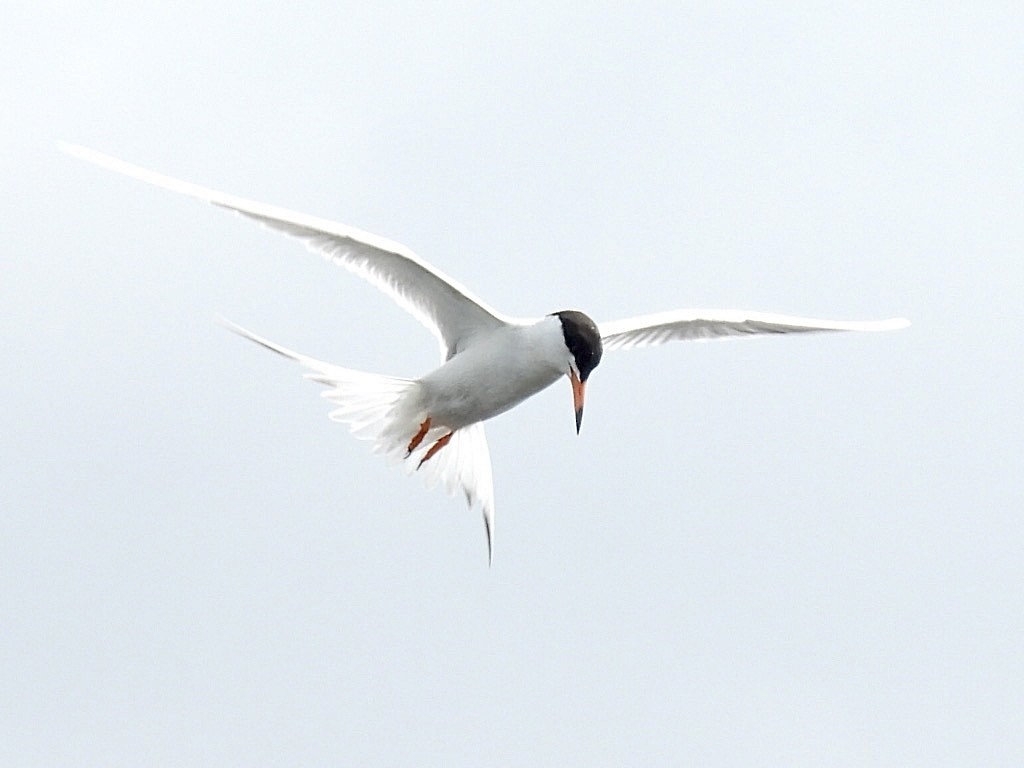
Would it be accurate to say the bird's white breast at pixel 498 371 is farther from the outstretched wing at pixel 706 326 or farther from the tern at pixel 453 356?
the outstretched wing at pixel 706 326

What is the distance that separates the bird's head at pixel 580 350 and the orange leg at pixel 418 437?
1.06 m

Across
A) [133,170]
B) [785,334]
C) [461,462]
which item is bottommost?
[461,462]

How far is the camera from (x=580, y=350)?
413 inches

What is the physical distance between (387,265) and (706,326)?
245cm

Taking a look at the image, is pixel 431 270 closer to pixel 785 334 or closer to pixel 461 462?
pixel 461 462

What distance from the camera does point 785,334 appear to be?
12.1 meters

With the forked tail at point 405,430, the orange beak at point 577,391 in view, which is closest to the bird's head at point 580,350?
the orange beak at point 577,391

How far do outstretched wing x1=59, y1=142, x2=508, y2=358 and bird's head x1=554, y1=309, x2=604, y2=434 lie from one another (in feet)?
1.54

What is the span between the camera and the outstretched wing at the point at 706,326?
11.8 m

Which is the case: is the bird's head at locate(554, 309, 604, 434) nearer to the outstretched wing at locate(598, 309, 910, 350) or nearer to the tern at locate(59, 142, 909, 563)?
the tern at locate(59, 142, 909, 563)

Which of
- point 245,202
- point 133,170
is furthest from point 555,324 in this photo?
point 133,170

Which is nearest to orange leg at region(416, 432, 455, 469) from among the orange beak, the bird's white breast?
the bird's white breast

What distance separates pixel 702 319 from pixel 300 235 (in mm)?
2877

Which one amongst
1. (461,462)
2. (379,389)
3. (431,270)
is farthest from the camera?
(461,462)
